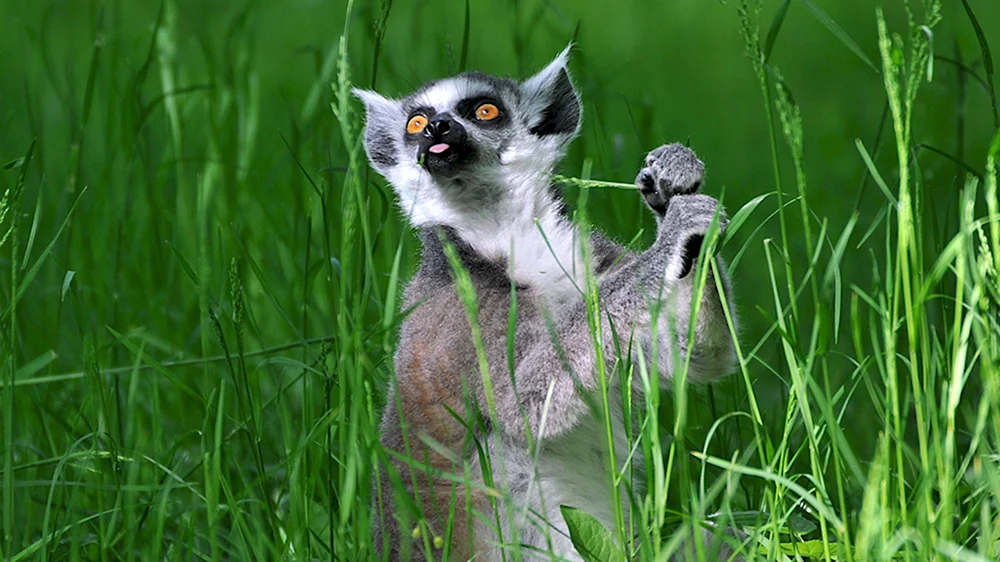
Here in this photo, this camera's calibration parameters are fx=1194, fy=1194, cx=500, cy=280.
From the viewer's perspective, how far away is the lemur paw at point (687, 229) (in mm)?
3057

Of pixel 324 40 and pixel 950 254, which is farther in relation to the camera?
pixel 324 40

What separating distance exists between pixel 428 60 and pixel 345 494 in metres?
5.98

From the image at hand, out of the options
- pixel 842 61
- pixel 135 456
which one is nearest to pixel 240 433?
pixel 135 456

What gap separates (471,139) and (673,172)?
77 cm

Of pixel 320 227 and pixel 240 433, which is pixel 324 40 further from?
pixel 240 433

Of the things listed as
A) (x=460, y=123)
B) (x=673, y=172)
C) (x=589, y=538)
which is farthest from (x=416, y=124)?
(x=589, y=538)

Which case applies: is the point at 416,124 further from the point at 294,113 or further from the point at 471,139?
the point at 294,113

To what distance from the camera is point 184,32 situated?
852 centimetres

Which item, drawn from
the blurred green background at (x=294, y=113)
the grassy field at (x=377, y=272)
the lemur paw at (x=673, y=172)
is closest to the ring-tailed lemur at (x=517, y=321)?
the lemur paw at (x=673, y=172)

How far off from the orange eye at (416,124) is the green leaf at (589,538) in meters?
1.66

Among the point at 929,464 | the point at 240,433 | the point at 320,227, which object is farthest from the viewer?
the point at 320,227

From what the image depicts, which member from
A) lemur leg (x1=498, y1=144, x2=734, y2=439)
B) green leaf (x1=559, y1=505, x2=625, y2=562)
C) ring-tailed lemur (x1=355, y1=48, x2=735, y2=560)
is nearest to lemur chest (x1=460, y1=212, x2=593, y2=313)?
ring-tailed lemur (x1=355, y1=48, x2=735, y2=560)

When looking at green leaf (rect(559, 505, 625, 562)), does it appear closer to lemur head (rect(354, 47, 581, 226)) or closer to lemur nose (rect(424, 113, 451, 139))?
lemur head (rect(354, 47, 581, 226))

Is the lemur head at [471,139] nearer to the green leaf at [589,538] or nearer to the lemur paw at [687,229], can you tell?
the lemur paw at [687,229]
